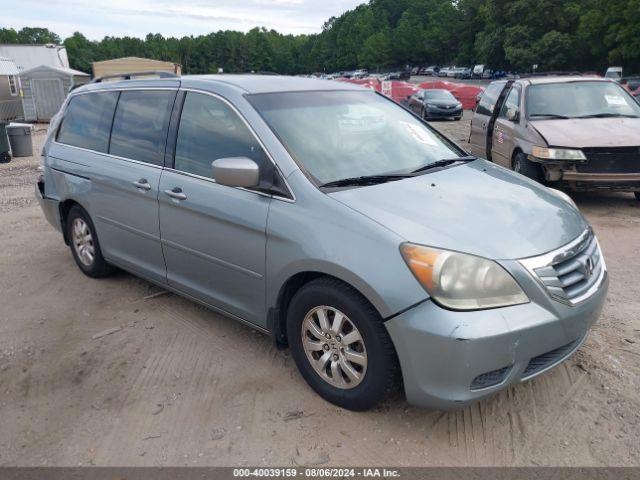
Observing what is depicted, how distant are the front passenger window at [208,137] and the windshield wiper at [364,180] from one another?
45 centimetres

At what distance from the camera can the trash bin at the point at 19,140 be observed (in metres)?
14.1

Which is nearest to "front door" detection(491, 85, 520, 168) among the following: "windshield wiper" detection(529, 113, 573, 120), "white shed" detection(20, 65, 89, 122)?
"windshield wiper" detection(529, 113, 573, 120)

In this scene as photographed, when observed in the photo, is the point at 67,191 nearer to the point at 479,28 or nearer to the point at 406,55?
the point at 479,28

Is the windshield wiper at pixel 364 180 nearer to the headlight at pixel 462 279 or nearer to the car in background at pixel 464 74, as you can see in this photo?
the headlight at pixel 462 279

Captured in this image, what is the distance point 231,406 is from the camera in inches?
125

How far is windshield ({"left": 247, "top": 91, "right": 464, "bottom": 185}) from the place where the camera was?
3.36 meters

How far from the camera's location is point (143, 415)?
3119 millimetres

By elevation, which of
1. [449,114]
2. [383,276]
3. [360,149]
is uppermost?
[360,149]

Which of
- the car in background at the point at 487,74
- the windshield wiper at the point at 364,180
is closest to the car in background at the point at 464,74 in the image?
the car in background at the point at 487,74

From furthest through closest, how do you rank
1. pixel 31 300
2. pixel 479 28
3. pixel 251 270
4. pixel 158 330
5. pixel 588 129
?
1. pixel 479 28
2. pixel 588 129
3. pixel 31 300
4. pixel 158 330
5. pixel 251 270

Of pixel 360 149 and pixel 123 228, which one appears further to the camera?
pixel 123 228

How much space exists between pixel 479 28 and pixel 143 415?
9669 cm

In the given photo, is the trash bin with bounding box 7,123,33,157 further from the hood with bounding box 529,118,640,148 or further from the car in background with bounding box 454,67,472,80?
the car in background with bounding box 454,67,472,80

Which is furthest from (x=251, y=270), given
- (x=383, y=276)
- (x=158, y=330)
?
(x=158, y=330)
